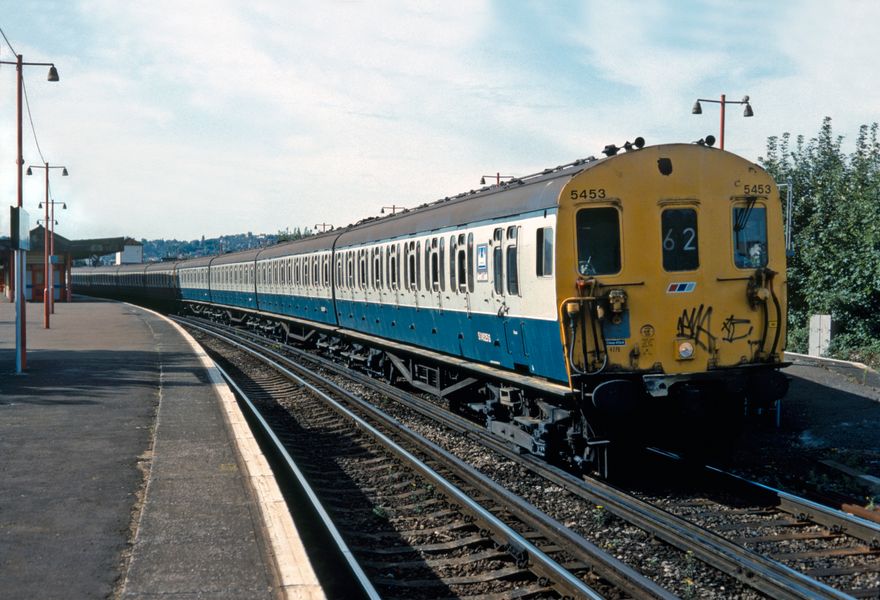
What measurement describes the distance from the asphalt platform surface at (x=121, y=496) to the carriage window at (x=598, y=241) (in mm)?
3959

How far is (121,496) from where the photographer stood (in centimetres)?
821

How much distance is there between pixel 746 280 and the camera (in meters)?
9.34

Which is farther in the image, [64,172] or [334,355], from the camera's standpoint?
[64,172]

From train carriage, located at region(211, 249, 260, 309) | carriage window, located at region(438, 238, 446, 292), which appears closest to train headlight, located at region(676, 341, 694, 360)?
carriage window, located at region(438, 238, 446, 292)

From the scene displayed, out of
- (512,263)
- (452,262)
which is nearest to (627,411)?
(512,263)

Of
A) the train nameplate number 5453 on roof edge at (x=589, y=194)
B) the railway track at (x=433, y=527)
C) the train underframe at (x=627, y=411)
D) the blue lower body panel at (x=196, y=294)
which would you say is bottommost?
the railway track at (x=433, y=527)

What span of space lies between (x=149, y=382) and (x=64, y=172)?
30.1m

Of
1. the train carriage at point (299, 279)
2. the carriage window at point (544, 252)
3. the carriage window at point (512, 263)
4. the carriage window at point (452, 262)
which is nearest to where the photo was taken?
the carriage window at point (544, 252)

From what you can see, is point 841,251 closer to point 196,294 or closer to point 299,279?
point 299,279

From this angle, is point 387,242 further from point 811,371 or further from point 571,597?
point 571,597

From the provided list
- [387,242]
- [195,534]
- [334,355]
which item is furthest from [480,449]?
[334,355]

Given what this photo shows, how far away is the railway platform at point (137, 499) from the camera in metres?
5.91

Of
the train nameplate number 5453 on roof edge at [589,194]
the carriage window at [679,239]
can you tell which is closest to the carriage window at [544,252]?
the train nameplate number 5453 on roof edge at [589,194]

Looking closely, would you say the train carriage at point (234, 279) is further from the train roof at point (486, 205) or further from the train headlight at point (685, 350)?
the train headlight at point (685, 350)
